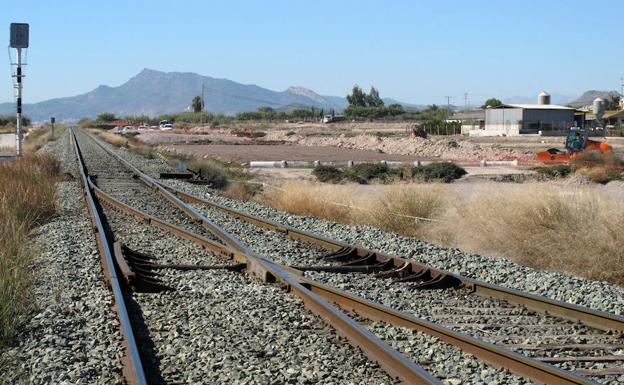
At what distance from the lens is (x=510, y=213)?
16844mm

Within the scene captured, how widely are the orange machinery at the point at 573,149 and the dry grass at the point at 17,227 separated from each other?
30.7 metres

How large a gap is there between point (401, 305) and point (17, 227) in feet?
23.1

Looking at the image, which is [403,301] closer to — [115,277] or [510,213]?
[115,277]

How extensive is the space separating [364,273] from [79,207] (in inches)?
428

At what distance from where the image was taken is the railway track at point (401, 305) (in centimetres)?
769

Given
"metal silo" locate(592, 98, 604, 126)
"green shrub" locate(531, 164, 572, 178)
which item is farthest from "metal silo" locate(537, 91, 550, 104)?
"green shrub" locate(531, 164, 572, 178)

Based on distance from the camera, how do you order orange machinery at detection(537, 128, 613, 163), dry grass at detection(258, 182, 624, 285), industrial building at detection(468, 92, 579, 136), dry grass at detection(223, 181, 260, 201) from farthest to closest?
industrial building at detection(468, 92, 579, 136) → orange machinery at detection(537, 128, 613, 163) → dry grass at detection(223, 181, 260, 201) → dry grass at detection(258, 182, 624, 285)

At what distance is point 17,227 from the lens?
14.4m

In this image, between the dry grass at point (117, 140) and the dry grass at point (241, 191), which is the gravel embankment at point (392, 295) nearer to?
the dry grass at point (241, 191)

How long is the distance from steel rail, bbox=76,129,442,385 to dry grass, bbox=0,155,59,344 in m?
2.93

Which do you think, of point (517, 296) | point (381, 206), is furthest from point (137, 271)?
point (381, 206)

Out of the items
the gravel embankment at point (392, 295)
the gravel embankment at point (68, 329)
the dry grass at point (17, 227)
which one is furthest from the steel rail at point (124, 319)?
the gravel embankment at point (392, 295)

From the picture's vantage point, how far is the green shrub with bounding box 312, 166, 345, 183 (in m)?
40.0

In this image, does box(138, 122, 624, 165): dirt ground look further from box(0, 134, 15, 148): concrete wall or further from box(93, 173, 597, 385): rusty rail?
box(93, 173, 597, 385): rusty rail
